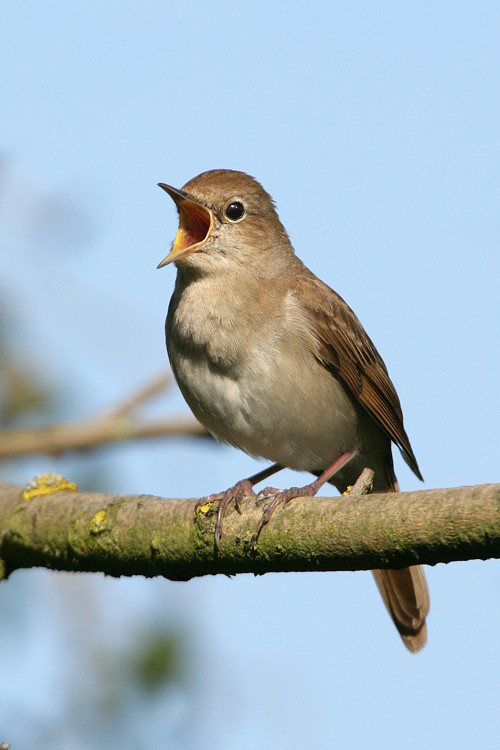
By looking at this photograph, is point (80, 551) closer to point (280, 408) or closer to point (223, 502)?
point (223, 502)

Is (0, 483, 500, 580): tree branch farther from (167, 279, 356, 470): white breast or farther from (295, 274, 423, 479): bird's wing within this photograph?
(295, 274, 423, 479): bird's wing

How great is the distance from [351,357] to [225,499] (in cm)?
179

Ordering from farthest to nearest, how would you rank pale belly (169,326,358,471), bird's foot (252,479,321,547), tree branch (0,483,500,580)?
pale belly (169,326,358,471), bird's foot (252,479,321,547), tree branch (0,483,500,580)

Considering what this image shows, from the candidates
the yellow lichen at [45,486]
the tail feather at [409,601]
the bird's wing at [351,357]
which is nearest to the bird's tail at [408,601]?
the tail feather at [409,601]

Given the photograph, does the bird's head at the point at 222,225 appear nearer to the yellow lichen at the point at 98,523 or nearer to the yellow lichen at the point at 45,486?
the yellow lichen at the point at 45,486

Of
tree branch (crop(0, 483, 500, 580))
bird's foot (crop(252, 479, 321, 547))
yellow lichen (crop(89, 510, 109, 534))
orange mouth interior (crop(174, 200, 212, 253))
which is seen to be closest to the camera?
tree branch (crop(0, 483, 500, 580))

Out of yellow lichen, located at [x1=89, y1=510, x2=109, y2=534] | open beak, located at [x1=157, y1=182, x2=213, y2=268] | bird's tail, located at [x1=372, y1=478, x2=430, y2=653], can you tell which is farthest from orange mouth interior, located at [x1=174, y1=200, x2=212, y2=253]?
bird's tail, located at [x1=372, y1=478, x2=430, y2=653]

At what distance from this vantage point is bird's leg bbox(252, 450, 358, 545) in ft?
11.9

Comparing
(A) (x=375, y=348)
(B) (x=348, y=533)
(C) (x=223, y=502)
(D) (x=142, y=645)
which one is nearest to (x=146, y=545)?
(C) (x=223, y=502)

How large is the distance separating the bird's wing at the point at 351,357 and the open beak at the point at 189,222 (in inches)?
25.0

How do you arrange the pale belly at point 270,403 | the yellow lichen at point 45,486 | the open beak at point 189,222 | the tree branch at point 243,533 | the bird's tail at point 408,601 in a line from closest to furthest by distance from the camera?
the tree branch at point 243,533 → the yellow lichen at point 45,486 → the pale belly at point 270,403 → the bird's tail at point 408,601 → the open beak at point 189,222

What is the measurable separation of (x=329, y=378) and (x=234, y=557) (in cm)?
190

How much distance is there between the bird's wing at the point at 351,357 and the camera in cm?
544

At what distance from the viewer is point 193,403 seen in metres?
5.23
